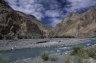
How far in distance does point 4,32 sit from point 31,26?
66.0 meters

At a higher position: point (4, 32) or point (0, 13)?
point (0, 13)

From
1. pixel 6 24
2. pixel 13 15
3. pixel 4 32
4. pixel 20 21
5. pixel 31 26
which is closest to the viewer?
pixel 4 32

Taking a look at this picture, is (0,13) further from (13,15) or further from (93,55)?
(93,55)

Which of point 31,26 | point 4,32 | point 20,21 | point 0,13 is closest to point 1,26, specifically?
point 4,32

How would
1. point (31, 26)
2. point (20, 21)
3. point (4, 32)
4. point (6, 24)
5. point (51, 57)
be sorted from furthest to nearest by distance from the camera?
point (31, 26) < point (20, 21) < point (6, 24) < point (4, 32) < point (51, 57)

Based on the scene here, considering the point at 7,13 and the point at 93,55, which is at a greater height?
the point at 7,13

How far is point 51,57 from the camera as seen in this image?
58.5 ft

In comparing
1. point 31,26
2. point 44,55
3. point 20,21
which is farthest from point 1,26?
point 44,55

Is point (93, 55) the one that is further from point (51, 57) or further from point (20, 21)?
point (20, 21)

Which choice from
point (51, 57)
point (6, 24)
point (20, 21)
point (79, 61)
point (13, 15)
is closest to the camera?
point (79, 61)

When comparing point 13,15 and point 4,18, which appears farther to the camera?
point 13,15

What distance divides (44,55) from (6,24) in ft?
352

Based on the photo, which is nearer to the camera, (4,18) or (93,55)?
(93,55)

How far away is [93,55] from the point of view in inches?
707
